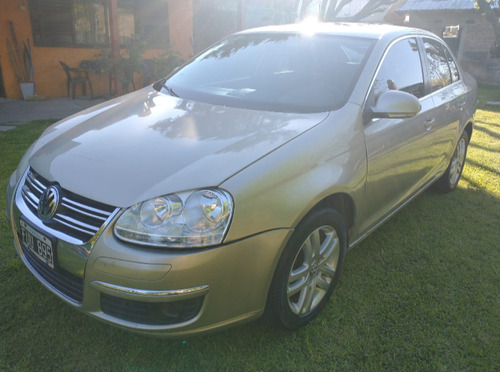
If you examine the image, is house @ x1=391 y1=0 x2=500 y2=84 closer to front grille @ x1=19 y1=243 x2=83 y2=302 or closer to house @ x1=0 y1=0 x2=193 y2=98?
house @ x1=0 y1=0 x2=193 y2=98

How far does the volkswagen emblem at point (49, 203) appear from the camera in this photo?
1884 millimetres

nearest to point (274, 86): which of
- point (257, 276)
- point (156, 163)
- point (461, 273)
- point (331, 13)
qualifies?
point (156, 163)

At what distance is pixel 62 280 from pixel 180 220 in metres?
0.66

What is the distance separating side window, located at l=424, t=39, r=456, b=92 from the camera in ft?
11.2

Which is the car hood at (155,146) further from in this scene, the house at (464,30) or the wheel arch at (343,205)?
the house at (464,30)

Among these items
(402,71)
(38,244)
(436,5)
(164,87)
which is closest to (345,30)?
(402,71)

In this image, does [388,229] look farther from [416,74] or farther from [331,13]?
[331,13]

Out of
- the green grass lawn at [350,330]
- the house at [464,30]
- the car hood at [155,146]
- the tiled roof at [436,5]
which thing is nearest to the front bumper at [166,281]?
the car hood at [155,146]

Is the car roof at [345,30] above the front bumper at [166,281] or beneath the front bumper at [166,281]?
above

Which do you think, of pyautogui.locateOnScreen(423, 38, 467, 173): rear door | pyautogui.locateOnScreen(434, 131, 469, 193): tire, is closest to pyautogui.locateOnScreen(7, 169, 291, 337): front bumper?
pyautogui.locateOnScreen(423, 38, 467, 173): rear door

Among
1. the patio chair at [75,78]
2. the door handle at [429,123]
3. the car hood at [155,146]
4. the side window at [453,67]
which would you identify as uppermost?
the side window at [453,67]

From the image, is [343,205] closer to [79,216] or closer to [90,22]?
[79,216]

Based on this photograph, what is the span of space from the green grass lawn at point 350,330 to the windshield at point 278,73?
1211 mm

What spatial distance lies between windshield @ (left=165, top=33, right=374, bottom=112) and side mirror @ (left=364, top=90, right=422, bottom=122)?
18cm
